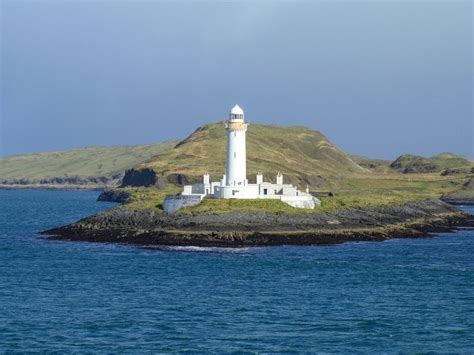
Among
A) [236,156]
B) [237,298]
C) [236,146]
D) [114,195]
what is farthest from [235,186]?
[114,195]

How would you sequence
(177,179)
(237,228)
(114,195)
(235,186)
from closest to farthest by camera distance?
(237,228), (235,186), (177,179), (114,195)

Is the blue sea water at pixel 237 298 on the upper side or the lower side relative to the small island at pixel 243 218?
lower

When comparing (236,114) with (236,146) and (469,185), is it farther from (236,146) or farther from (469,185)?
(469,185)

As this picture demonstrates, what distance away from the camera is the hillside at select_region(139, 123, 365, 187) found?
6097 inches

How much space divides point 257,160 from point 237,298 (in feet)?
376

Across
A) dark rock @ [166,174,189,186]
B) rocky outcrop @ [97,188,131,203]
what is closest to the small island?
dark rock @ [166,174,189,186]

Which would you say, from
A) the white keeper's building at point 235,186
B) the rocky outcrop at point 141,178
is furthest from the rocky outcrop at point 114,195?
the white keeper's building at point 235,186

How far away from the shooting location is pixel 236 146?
88062mm

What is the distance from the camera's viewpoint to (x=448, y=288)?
2242 inches

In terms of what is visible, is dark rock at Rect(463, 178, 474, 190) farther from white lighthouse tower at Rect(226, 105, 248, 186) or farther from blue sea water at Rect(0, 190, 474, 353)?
blue sea water at Rect(0, 190, 474, 353)

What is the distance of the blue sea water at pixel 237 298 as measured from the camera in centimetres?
4059

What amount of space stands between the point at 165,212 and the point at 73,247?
37.2 ft

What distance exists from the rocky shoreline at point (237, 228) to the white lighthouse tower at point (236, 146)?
802cm

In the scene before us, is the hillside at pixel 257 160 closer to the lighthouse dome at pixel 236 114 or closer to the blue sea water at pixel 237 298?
the lighthouse dome at pixel 236 114
